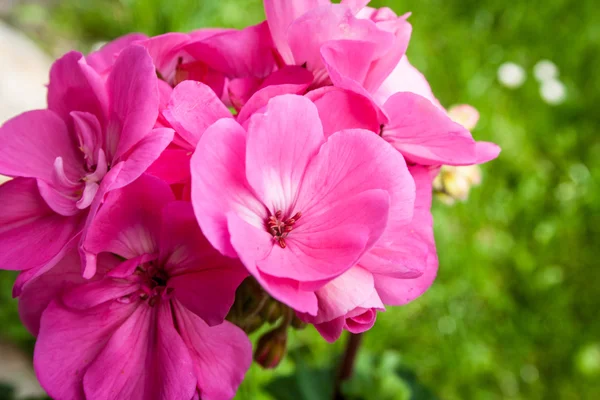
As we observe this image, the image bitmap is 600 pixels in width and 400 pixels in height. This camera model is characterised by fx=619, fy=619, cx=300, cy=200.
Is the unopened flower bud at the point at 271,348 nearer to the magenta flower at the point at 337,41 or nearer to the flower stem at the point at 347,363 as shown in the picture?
the flower stem at the point at 347,363

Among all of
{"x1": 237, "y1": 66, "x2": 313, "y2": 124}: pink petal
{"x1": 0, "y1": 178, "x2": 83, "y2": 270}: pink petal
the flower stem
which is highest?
{"x1": 237, "y1": 66, "x2": 313, "y2": 124}: pink petal

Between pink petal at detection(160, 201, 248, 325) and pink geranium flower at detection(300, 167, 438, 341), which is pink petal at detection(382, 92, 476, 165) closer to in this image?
pink geranium flower at detection(300, 167, 438, 341)

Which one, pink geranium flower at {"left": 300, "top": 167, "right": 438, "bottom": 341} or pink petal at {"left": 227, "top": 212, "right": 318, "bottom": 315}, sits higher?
pink petal at {"left": 227, "top": 212, "right": 318, "bottom": 315}

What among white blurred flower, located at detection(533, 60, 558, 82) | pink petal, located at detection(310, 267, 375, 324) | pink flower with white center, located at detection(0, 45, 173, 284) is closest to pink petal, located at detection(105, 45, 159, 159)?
pink flower with white center, located at detection(0, 45, 173, 284)

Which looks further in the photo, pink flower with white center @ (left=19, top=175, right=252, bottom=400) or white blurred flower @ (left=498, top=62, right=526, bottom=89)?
white blurred flower @ (left=498, top=62, right=526, bottom=89)

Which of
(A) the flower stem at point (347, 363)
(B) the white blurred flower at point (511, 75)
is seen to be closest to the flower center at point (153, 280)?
(A) the flower stem at point (347, 363)

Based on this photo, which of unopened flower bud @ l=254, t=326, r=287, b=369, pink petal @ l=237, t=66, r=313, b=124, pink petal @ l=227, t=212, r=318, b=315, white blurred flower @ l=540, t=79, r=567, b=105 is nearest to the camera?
pink petal @ l=227, t=212, r=318, b=315

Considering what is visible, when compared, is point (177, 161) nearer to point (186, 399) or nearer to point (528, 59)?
point (186, 399)
